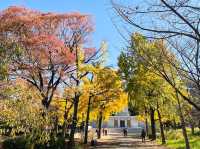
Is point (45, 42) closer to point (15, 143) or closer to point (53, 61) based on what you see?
point (53, 61)

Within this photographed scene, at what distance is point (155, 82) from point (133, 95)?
11305mm

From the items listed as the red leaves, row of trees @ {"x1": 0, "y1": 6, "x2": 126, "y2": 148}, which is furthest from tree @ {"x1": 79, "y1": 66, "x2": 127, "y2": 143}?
the red leaves

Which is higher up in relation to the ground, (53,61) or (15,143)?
(53,61)

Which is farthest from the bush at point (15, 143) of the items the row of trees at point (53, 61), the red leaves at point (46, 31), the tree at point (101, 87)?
the tree at point (101, 87)

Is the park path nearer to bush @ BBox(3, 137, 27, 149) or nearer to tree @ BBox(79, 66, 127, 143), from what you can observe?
tree @ BBox(79, 66, 127, 143)

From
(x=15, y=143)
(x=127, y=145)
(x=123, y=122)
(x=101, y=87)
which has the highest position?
(x=123, y=122)

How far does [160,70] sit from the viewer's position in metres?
16.8

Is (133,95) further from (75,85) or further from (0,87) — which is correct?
(0,87)

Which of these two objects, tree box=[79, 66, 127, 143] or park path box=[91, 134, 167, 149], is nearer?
park path box=[91, 134, 167, 149]

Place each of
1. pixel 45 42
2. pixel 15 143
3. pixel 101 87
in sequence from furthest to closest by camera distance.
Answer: pixel 101 87
pixel 45 42
pixel 15 143

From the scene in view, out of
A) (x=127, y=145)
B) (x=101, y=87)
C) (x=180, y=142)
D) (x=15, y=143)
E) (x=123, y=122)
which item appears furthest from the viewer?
(x=123, y=122)

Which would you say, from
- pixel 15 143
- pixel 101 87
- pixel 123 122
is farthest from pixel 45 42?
pixel 123 122

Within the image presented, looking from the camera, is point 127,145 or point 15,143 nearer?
point 15,143

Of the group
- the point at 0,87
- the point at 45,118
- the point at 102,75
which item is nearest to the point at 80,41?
the point at 102,75
